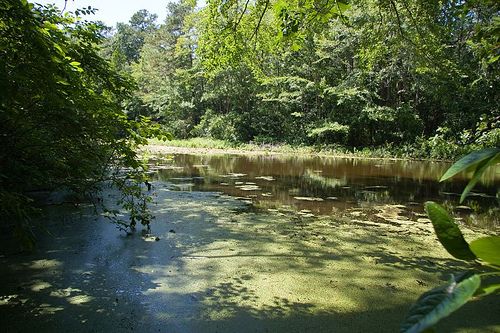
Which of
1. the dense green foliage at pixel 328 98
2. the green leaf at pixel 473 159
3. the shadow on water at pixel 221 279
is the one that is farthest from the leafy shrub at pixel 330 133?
the green leaf at pixel 473 159

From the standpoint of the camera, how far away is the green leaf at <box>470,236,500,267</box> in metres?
0.35

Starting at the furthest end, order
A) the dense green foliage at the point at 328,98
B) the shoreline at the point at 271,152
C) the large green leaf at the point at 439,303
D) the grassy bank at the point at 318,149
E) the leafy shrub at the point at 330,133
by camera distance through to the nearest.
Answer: the leafy shrub at the point at 330,133
the grassy bank at the point at 318,149
the shoreline at the point at 271,152
the dense green foliage at the point at 328,98
the large green leaf at the point at 439,303

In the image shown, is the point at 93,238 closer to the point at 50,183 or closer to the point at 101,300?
the point at 50,183

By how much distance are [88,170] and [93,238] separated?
1172 millimetres

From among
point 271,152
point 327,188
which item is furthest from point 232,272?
point 271,152

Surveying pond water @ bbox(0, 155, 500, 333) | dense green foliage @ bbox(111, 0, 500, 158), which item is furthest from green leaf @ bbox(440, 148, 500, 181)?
dense green foliage @ bbox(111, 0, 500, 158)

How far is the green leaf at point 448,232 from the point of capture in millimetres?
336

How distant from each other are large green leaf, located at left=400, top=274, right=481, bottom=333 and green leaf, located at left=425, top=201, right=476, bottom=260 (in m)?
0.04

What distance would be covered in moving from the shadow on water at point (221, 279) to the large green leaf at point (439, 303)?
159cm

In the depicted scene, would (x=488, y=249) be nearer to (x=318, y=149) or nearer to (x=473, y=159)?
(x=473, y=159)

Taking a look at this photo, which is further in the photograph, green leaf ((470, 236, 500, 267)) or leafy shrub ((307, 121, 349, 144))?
leafy shrub ((307, 121, 349, 144))

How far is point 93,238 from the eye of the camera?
4.10m

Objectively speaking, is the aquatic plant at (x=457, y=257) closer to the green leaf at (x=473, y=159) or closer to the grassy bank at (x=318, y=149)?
the green leaf at (x=473, y=159)

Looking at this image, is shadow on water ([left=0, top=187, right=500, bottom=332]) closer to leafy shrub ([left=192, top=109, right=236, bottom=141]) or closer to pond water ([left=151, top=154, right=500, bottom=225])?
pond water ([left=151, top=154, right=500, bottom=225])
